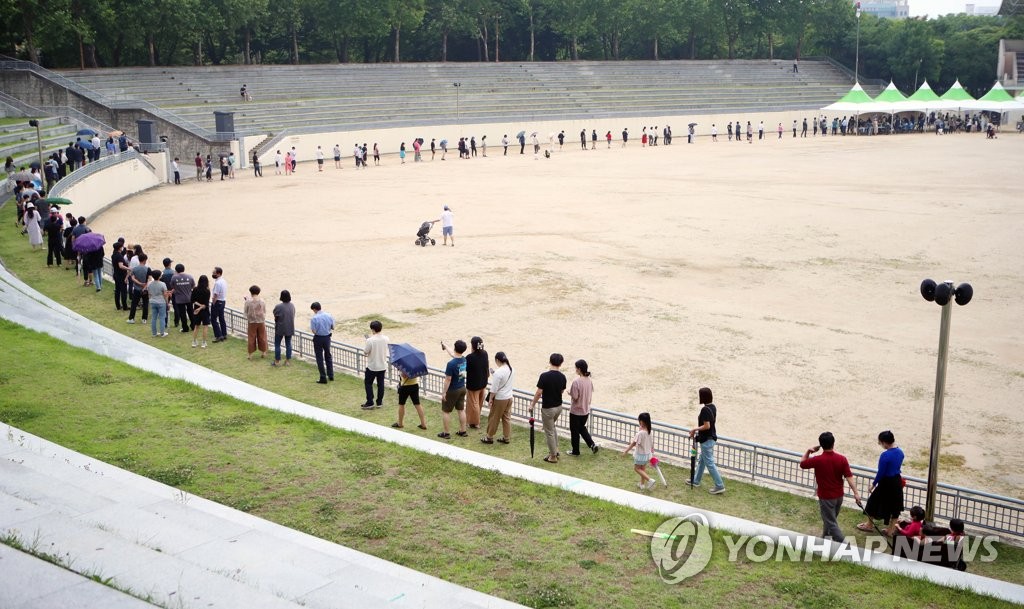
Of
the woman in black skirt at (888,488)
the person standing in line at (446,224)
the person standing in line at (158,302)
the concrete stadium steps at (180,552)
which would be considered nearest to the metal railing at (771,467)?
the woman in black skirt at (888,488)

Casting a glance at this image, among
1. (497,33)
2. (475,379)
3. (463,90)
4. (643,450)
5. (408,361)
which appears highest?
(497,33)

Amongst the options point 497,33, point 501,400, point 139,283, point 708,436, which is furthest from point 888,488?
point 497,33

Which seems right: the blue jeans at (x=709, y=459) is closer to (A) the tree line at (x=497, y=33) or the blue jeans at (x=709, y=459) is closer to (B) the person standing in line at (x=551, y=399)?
(B) the person standing in line at (x=551, y=399)

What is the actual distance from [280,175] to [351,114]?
14.5 metres

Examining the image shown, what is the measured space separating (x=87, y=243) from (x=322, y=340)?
880 cm

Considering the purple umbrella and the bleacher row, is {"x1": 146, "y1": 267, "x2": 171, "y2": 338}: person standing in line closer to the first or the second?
the purple umbrella

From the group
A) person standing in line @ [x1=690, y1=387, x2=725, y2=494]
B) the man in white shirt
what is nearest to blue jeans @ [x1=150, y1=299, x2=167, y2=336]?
the man in white shirt

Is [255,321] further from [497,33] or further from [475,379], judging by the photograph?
[497,33]

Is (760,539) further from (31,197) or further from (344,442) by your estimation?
(31,197)

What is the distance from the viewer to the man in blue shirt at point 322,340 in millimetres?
15266

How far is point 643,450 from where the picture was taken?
1131cm

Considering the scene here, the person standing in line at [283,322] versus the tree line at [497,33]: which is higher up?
the tree line at [497,33]

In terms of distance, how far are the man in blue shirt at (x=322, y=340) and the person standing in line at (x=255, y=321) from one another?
1.51 metres

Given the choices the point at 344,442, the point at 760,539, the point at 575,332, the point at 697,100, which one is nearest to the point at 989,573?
the point at 760,539
